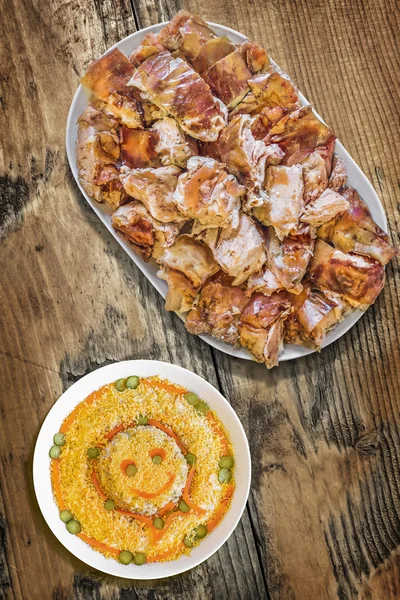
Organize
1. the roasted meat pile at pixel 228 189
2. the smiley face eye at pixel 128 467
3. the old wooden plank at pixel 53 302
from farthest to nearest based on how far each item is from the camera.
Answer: the old wooden plank at pixel 53 302 < the smiley face eye at pixel 128 467 < the roasted meat pile at pixel 228 189

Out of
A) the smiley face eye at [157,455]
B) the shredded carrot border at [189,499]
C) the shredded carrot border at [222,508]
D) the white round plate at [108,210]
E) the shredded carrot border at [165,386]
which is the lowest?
the shredded carrot border at [222,508]

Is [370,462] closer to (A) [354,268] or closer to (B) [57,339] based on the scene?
(A) [354,268]

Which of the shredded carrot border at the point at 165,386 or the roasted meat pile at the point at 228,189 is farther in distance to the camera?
the shredded carrot border at the point at 165,386

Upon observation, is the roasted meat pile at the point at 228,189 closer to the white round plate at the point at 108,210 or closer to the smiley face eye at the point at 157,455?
the white round plate at the point at 108,210

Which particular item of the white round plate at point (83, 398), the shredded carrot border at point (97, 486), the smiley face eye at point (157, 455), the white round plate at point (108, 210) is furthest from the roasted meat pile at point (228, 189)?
the shredded carrot border at point (97, 486)

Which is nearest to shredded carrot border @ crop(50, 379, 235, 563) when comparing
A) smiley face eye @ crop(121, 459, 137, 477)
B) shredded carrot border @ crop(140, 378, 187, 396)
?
shredded carrot border @ crop(140, 378, 187, 396)

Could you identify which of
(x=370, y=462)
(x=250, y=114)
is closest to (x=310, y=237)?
(x=250, y=114)

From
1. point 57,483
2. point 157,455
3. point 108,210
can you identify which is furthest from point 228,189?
point 57,483

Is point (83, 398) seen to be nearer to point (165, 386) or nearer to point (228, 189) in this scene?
point (165, 386)
